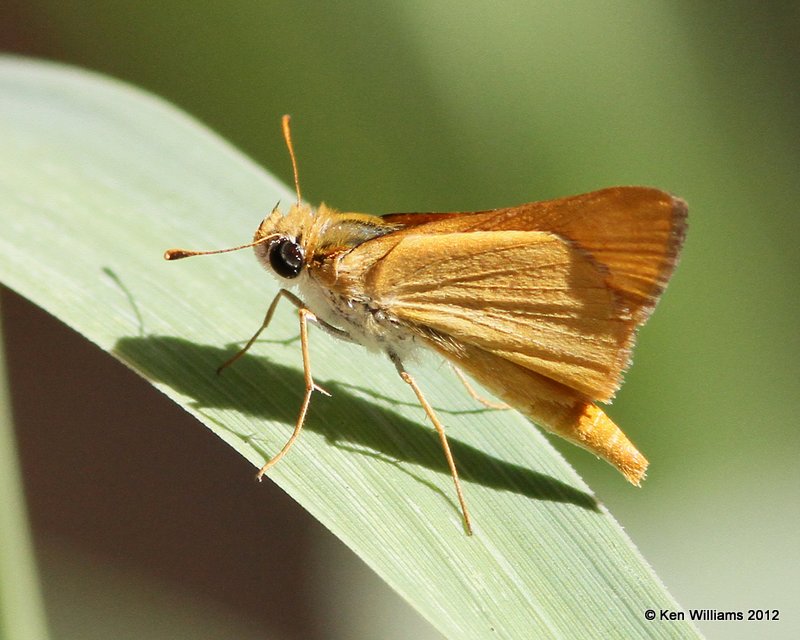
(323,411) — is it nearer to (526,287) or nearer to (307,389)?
(307,389)

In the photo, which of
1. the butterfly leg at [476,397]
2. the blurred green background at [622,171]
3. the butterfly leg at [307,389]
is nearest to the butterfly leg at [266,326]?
the butterfly leg at [307,389]

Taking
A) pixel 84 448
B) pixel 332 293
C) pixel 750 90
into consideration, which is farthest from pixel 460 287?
pixel 84 448

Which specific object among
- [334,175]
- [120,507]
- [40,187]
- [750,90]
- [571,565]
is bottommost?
[120,507]

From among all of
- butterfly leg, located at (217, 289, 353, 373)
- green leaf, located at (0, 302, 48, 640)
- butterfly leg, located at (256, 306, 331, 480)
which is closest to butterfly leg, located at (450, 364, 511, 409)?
butterfly leg, located at (217, 289, 353, 373)

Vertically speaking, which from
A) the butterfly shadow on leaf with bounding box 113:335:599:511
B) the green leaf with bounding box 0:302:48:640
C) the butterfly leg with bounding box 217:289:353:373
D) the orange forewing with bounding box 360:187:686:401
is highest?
the orange forewing with bounding box 360:187:686:401

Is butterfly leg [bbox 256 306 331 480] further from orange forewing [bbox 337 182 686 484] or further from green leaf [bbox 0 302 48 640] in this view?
green leaf [bbox 0 302 48 640]

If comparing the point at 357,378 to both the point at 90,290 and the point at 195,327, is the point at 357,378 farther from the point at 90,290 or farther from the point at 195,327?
the point at 90,290

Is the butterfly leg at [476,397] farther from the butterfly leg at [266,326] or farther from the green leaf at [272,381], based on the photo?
the butterfly leg at [266,326]
